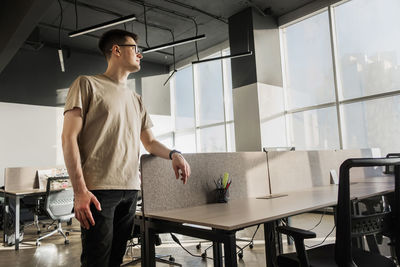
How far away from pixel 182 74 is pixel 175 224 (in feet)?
24.0

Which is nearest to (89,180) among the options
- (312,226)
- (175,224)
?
(175,224)

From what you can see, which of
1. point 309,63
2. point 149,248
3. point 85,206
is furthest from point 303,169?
point 309,63

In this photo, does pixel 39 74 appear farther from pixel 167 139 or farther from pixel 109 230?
pixel 109 230

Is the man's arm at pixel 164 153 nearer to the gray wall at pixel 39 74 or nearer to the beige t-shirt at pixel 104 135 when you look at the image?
the beige t-shirt at pixel 104 135

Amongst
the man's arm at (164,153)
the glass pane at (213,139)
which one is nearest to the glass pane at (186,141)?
the glass pane at (213,139)

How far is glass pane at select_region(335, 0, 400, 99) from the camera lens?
4637 millimetres

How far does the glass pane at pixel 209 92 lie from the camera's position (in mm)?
7188

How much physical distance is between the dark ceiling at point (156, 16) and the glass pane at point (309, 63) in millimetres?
439

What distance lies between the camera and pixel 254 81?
5.48m

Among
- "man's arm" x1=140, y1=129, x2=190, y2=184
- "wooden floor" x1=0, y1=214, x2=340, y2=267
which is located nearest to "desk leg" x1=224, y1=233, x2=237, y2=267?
"man's arm" x1=140, y1=129, x2=190, y2=184

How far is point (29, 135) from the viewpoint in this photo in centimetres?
621

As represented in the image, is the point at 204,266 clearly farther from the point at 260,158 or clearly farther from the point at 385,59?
the point at 385,59

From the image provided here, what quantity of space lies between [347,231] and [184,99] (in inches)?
287

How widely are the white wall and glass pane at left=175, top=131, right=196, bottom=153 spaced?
3.02 metres
